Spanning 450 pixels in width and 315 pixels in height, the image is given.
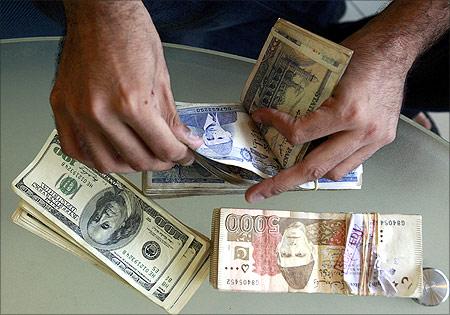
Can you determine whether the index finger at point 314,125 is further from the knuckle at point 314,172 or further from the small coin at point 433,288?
the small coin at point 433,288

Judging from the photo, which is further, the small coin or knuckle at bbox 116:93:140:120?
the small coin

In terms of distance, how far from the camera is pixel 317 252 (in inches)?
36.0

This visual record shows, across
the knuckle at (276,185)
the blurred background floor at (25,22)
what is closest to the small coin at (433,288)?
the knuckle at (276,185)

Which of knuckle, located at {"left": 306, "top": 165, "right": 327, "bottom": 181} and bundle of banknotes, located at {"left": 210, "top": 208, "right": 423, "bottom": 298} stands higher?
knuckle, located at {"left": 306, "top": 165, "right": 327, "bottom": 181}

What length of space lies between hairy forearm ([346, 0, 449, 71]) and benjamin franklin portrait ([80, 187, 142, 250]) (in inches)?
14.9

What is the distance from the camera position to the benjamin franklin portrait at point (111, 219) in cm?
92

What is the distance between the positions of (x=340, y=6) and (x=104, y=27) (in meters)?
0.74

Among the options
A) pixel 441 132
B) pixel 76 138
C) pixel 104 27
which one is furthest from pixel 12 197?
pixel 441 132

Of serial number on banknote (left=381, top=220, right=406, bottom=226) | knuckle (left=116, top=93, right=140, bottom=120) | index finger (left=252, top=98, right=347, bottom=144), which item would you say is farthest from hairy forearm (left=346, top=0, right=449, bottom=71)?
knuckle (left=116, top=93, right=140, bottom=120)

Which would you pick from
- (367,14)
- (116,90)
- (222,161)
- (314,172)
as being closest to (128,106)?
(116,90)

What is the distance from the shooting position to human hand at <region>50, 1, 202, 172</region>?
73 cm

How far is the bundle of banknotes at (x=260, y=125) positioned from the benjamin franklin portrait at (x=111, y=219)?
0.03 meters

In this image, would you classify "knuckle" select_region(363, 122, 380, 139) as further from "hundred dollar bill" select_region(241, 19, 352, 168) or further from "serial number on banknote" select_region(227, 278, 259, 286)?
"serial number on banknote" select_region(227, 278, 259, 286)

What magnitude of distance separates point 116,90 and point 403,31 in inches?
16.1
